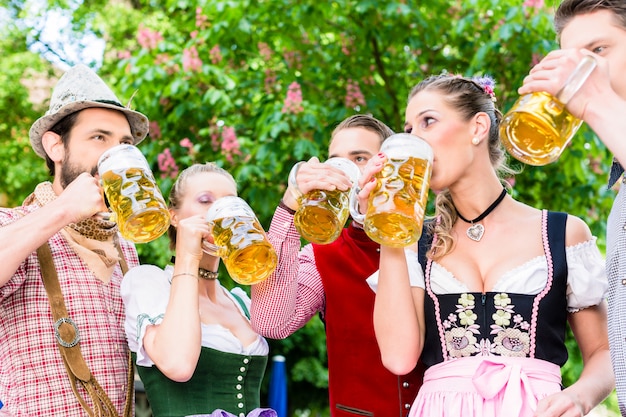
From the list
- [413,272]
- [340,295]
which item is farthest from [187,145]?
[413,272]

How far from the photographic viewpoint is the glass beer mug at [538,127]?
5.23 ft

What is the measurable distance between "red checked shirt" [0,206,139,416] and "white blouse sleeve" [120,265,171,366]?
4.2 inches

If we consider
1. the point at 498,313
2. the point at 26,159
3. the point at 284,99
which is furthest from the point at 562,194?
the point at 26,159

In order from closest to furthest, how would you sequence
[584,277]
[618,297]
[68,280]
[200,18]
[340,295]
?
1. [618,297]
2. [584,277]
3. [68,280]
4. [340,295]
5. [200,18]

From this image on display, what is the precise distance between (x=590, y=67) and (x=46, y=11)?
26.7 feet

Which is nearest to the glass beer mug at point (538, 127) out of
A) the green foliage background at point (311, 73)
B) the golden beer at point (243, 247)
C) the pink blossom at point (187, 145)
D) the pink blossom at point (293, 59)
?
the golden beer at point (243, 247)

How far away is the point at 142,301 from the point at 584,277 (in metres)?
1.31

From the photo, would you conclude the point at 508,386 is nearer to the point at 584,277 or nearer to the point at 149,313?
the point at 584,277

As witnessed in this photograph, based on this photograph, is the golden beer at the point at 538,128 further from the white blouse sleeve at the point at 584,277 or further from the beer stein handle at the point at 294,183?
the beer stein handle at the point at 294,183

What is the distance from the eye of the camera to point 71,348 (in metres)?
2.23

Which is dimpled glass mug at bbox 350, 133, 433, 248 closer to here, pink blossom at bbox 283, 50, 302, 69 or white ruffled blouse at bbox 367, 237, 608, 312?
white ruffled blouse at bbox 367, 237, 608, 312

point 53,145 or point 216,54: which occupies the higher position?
point 216,54

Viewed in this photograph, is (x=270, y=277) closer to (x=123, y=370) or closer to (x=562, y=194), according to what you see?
(x=123, y=370)

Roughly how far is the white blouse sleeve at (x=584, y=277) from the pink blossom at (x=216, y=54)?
10.5 ft
